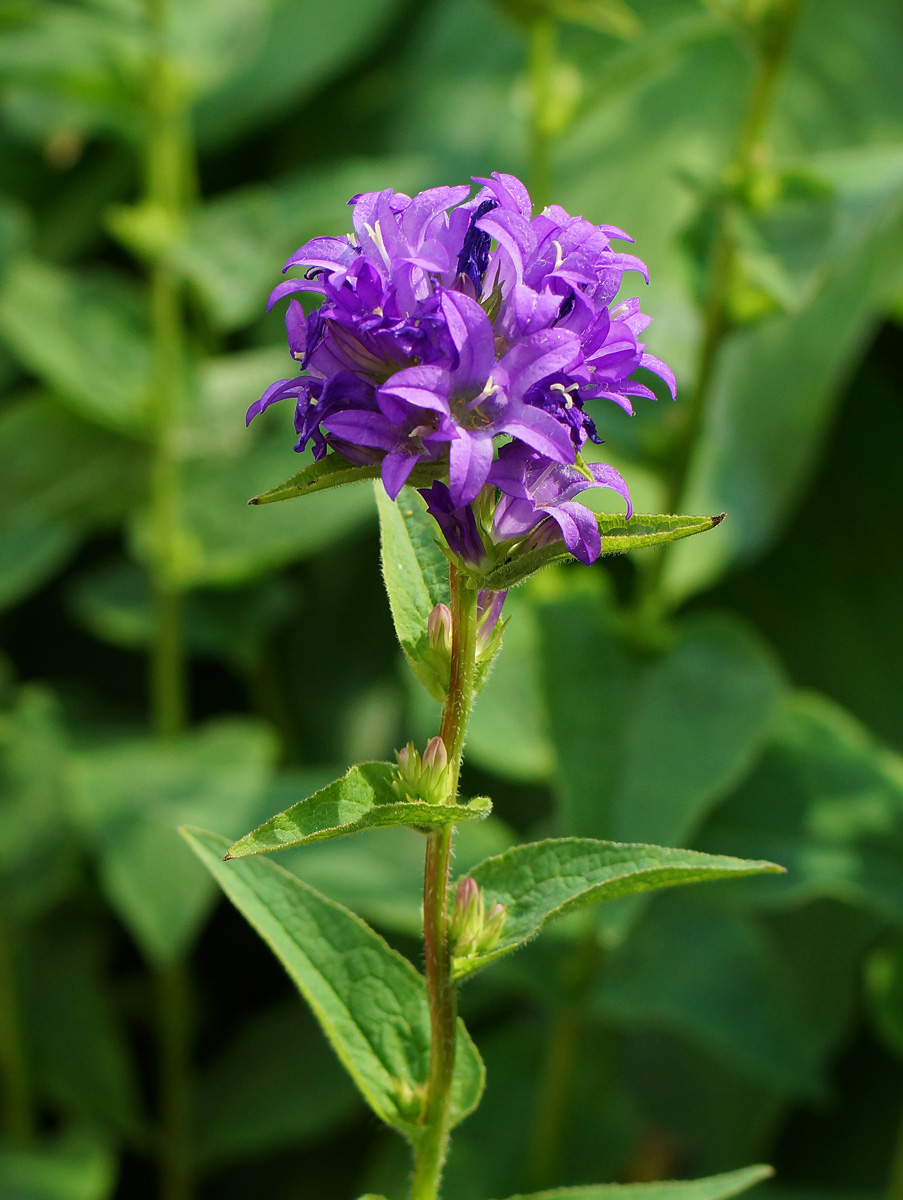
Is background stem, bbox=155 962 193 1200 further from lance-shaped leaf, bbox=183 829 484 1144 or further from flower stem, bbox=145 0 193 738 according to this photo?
lance-shaped leaf, bbox=183 829 484 1144

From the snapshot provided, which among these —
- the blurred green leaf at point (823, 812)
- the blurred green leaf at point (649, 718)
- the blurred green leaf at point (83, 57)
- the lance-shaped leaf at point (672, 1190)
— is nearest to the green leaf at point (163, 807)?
the blurred green leaf at point (649, 718)

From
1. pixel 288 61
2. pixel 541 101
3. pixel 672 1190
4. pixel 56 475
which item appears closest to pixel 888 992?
pixel 672 1190

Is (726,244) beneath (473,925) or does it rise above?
above

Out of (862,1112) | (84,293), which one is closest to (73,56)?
(84,293)

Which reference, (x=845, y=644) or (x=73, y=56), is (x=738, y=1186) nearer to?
(x=845, y=644)

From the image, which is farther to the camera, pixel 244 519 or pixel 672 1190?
pixel 244 519

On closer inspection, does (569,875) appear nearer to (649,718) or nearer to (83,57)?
(649,718)

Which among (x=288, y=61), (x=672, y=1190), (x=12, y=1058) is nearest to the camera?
(x=672, y=1190)

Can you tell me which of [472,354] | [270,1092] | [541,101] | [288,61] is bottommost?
[270,1092]
